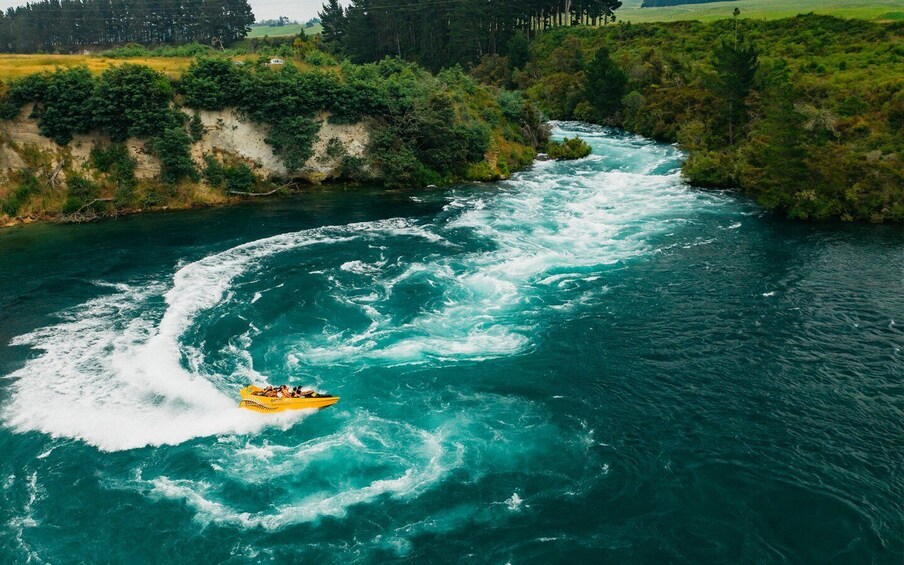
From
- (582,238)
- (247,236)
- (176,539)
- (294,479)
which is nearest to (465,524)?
(294,479)

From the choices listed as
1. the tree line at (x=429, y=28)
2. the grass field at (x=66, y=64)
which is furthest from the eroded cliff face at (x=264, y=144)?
the tree line at (x=429, y=28)

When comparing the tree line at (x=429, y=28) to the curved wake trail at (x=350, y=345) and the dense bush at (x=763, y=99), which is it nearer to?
the dense bush at (x=763, y=99)

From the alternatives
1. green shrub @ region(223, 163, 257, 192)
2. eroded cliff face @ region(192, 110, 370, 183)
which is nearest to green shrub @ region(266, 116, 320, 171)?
eroded cliff face @ region(192, 110, 370, 183)

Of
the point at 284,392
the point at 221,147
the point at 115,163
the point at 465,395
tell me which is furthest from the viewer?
the point at 221,147

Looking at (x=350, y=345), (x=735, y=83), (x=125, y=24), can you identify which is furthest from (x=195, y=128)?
(x=125, y=24)

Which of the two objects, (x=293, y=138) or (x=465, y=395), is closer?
(x=465, y=395)

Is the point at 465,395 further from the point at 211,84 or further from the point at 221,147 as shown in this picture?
the point at 211,84

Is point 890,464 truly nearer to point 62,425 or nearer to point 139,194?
point 62,425

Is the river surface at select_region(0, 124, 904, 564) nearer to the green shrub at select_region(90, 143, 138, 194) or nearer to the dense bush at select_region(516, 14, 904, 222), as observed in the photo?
the dense bush at select_region(516, 14, 904, 222)
